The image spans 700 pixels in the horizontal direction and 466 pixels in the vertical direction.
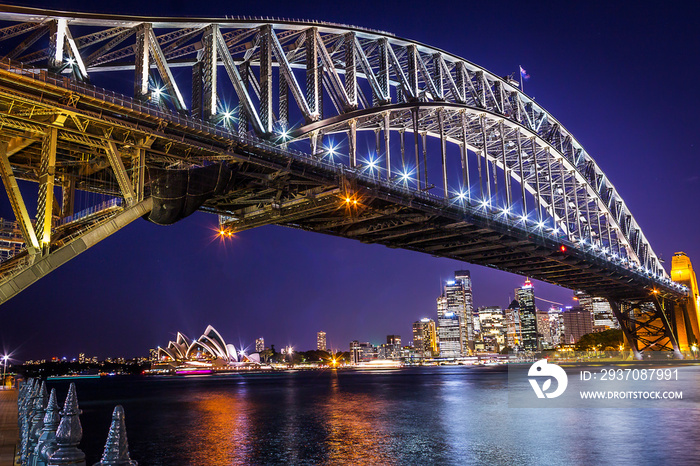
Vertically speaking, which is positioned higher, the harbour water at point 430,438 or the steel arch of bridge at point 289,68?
the steel arch of bridge at point 289,68

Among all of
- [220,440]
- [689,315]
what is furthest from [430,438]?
[689,315]

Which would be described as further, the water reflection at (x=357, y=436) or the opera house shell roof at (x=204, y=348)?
the opera house shell roof at (x=204, y=348)

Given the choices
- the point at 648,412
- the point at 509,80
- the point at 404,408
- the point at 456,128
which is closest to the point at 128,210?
the point at 404,408

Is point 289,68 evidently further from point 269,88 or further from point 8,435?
point 8,435

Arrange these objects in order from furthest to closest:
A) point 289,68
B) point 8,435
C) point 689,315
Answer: point 689,315 < point 289,68 < point 8,435

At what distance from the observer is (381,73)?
4234 centimetres

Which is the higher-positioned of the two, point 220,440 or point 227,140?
point 227,140

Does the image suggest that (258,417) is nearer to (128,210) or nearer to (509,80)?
(128,210)

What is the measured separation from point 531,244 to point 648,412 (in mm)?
32120

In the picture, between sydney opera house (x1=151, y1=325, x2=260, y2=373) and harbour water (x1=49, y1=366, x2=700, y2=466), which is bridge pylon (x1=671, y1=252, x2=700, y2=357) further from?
sydney opera house (x1=151, y1=325, x2=260, y2=373)

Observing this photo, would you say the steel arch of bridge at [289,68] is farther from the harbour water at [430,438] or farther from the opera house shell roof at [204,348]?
the opera house shell roof at [204,348]

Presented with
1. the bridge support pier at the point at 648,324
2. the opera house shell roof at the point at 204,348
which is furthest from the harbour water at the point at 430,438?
the opera house shell roof at the point at 204,348

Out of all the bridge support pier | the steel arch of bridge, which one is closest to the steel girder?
the steel arch of bridge

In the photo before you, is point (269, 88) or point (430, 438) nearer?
point (430, 438)
